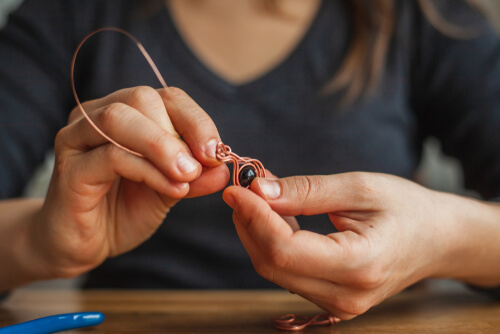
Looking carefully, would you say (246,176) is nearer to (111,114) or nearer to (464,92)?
(111,114)

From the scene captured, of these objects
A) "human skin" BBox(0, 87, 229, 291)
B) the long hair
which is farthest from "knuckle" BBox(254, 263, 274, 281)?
the long hair

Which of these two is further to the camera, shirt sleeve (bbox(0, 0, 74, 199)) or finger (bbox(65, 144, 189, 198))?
shirt sleeve (bbox(0, 0, 74, 199))

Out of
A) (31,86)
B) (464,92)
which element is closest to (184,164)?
(31,86)

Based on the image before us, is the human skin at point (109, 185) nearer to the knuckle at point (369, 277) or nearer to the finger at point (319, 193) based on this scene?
the finger at point (319, 193)

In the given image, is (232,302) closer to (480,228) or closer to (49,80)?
(480,228)

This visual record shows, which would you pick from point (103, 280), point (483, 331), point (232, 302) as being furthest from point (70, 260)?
point (483, 331)

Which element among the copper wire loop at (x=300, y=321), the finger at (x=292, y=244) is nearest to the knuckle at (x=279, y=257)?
the finger at (x=292, y=244)

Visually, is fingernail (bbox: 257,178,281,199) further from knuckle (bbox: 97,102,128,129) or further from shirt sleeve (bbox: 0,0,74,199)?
shirt sleeve (bbox: 0,0,74,199)

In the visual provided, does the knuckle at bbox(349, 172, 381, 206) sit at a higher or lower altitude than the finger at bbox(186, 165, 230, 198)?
lower
